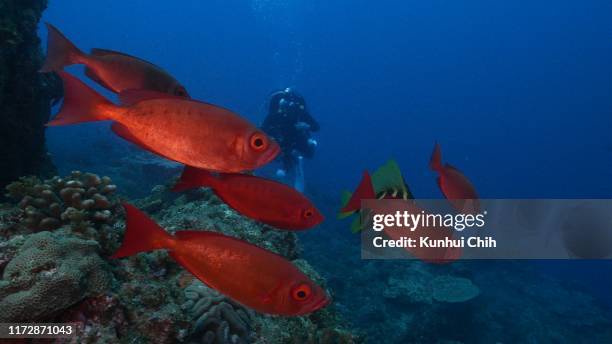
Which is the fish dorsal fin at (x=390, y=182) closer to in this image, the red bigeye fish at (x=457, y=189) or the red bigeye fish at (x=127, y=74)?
the red bigeye fish at (x=457, y=189)

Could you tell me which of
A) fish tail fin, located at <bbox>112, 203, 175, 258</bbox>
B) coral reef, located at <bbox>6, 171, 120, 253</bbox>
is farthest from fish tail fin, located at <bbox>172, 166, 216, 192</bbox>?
coral reef, located at <bbox>6, 171, 120, 253</bbox>

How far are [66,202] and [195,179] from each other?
2961 millimetres

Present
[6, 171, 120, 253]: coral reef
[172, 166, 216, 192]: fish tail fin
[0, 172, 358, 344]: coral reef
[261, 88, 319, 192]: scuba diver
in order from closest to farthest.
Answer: [172, 166, 216, 192]: fish tail fin → [0, 172, 358, 344]: coral reef → [6, 171, 120, 253]: coral reef → [261, 88, 319, 192]: scuba diver

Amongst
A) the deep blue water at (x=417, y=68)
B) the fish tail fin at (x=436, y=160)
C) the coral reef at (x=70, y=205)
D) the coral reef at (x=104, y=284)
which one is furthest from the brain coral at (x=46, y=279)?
the deep blue water at (x=417, y=68)

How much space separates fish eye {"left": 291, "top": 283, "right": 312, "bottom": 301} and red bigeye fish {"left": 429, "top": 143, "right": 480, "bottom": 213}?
1.33 metres

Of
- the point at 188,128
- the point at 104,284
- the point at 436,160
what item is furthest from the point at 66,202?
the point at 436,160

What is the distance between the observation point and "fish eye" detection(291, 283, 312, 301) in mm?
1900

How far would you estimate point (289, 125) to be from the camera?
51.4 ft

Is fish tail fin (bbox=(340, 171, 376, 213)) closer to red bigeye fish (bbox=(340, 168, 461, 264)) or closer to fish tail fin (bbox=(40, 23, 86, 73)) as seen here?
red bigeye fish (bbox=(340, 168, 461, 264))

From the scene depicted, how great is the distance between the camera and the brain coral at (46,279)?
263cm

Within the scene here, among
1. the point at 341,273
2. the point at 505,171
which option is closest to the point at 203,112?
the point at 341,273

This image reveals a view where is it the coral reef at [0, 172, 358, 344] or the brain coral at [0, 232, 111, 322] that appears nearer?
the brain coral at [0, 232, 111, 322]

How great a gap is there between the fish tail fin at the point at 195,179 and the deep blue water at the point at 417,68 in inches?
3631

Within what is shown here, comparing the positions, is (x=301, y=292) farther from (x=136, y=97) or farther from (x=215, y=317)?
(x=215, y=317)
